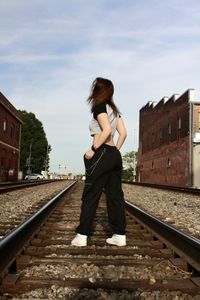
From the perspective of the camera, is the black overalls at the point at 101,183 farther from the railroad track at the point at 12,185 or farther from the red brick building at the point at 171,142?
the red brick building at the point at 171,142

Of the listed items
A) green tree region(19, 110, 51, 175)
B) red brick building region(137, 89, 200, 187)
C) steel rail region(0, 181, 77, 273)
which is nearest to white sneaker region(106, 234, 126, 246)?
steel rail region(0, 181, 77, 273)

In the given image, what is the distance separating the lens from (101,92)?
4801 mm

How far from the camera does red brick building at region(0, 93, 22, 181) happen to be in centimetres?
4459

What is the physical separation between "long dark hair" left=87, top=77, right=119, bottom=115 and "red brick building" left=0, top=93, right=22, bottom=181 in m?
38.9

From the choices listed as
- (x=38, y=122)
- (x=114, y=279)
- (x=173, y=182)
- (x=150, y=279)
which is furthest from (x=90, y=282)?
(x=38, y=122)

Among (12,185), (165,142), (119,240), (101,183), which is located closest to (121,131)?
(101,183)

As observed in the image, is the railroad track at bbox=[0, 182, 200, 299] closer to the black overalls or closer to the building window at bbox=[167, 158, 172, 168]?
the black overalls

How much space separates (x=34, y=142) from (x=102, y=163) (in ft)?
263

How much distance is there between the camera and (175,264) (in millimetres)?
3998

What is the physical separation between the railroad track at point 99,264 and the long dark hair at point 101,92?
1.55 meters

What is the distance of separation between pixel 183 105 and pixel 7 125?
61.1 feet

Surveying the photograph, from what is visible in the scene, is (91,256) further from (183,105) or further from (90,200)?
(183,105)

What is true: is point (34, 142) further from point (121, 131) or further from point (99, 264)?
point (99, 264)

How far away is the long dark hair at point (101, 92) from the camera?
479 cm
